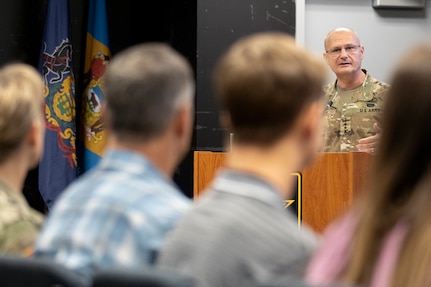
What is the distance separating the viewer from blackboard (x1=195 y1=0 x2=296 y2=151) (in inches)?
227

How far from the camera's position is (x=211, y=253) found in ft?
5.88

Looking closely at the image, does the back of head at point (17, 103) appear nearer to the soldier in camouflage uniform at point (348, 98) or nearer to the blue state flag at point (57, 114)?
the soldier in camouflage uniform at point (348, 98)

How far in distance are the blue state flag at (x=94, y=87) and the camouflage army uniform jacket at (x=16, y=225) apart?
3.58 metres

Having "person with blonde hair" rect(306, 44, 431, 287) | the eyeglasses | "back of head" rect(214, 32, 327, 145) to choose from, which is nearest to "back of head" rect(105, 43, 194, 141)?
"back of head" rect(214, 32, 327, 145)

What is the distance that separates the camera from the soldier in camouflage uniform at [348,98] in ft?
17.4

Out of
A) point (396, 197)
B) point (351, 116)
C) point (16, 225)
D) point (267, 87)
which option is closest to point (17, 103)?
point (16, 225)

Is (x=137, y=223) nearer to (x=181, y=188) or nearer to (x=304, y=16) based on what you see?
(x=181, y=188)

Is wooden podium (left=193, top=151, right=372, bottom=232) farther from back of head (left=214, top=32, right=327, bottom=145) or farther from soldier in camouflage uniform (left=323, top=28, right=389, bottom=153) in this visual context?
back of head (left=214, top=32, right=327, bottom=145)

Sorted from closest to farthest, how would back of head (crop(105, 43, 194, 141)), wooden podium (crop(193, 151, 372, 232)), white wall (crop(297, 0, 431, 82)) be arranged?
back of head (crop(105, 43, 194, 141))
wooden podium (crop(193, 151, 372, 232))
white wall (crop(297, 0, 431, 82))

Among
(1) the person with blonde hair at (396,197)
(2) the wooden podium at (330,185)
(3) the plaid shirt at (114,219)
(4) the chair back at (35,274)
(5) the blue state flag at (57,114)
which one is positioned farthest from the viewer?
(5) the blue state flag at (57,114)

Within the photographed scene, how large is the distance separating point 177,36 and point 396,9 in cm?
185

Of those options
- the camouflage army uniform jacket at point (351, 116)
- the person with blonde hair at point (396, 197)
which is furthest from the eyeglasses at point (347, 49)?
the person with blonde hair at point (396, 197)

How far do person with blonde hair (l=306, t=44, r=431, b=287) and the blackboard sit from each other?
13.1ft

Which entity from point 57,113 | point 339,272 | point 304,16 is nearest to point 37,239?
point 339,272
